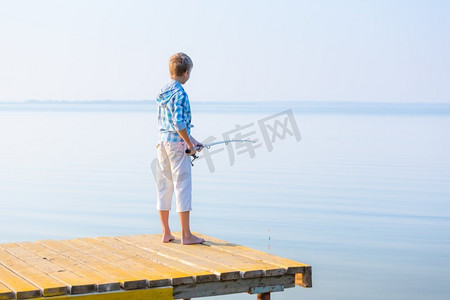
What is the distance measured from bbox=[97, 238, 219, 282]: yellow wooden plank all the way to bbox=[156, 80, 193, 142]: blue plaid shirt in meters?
0.84

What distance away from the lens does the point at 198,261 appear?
5625 mm

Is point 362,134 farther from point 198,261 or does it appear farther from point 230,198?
point 198,261

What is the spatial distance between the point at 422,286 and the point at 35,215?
19.9ft

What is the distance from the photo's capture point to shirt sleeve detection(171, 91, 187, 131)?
5.98 m

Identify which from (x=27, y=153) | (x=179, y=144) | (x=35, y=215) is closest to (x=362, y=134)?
(x=27, y=153)

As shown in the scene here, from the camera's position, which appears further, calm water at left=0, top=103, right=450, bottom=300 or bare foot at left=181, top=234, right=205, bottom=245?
calm water at left=0, top=103, right=450, bottom=300

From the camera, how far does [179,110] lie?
19.6 ft

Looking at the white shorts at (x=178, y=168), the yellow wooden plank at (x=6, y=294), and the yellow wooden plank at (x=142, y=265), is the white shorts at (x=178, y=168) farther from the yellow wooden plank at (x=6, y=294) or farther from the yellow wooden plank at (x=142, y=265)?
the yellow wooden plank at (x=6, y=294)

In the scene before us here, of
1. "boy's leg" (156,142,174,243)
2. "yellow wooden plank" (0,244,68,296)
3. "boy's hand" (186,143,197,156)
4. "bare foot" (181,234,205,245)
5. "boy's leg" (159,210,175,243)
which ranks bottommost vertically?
"yellow wooden plank" (0,244,68,296)

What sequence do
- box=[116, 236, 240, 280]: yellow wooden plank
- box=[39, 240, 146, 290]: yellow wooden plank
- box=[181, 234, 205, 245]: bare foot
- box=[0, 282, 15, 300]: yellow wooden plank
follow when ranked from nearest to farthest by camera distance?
box=[0, 282, 15, 300]: yellow wooden plank, box=[39, 240, 146, 290]: yellow wooden plank, box=[116, 236, 240, 280]: yellow wooden plank, box=[181, 234, 205, 245]: bare foot

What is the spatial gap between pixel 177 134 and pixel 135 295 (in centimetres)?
149

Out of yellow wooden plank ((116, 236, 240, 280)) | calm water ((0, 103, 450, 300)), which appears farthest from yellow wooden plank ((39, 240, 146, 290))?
calm water ((0, 103, 450, 300))

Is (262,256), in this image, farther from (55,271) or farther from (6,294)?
(6,294)

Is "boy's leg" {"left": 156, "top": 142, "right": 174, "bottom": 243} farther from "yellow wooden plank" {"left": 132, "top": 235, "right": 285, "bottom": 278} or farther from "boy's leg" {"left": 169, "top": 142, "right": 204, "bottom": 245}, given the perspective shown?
"yellow wooden plank" {"left": 132, "top": 235, "right": 285, "bottom": 278}
